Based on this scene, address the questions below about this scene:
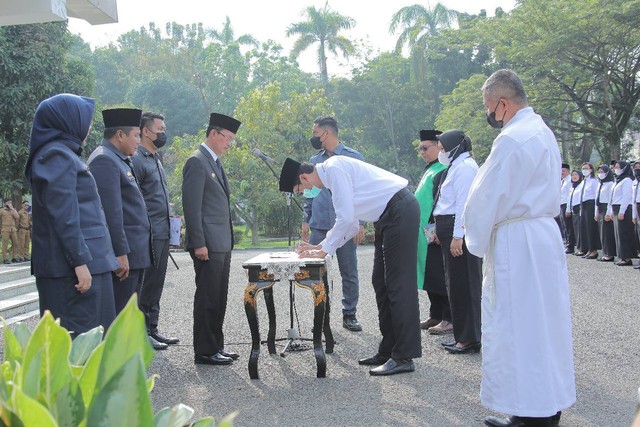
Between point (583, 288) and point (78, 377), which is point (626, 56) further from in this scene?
point (78, 377)

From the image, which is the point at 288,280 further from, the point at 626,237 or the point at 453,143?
the point at 626,237

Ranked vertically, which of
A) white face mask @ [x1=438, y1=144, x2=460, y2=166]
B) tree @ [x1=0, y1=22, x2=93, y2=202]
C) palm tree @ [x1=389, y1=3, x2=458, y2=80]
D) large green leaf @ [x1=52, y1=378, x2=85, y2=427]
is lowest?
large green leaf @ [x1=52, y1=378, x2=85, y2=427]

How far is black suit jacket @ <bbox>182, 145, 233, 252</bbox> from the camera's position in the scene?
612cm

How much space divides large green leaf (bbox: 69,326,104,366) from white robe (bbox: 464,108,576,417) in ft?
10.4

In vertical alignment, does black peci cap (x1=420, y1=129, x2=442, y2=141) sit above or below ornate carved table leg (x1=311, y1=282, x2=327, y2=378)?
above

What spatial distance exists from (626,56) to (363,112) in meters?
23.1

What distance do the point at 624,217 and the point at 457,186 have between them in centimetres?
908

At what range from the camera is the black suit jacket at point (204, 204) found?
6121mm

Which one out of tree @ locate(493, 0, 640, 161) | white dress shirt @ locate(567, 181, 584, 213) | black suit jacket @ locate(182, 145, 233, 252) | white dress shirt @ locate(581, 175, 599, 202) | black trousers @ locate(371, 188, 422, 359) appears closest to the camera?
black trousers @ locate(371, 188, 422, 359)

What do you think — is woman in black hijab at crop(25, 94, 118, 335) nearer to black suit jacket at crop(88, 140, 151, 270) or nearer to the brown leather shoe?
black suit jacket at crop(88, 140, 151, 270)

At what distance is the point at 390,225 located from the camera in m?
5.70

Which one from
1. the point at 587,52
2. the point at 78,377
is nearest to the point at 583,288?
the point at 78,377

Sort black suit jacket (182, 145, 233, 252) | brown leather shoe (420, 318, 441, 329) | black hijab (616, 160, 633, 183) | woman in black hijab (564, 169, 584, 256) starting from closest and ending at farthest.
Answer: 1. black suit jacket (182, 145, 233, 252)
2. brown leather shoe (420, 318, 441, 329)
3. black hijab (616, 160, 633, 183)
4. woman in black hijab (564, 169, 584, 256)

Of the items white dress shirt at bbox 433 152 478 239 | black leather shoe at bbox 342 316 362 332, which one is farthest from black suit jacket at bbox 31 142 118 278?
black leather shoe at bbox 342 316 362 332
